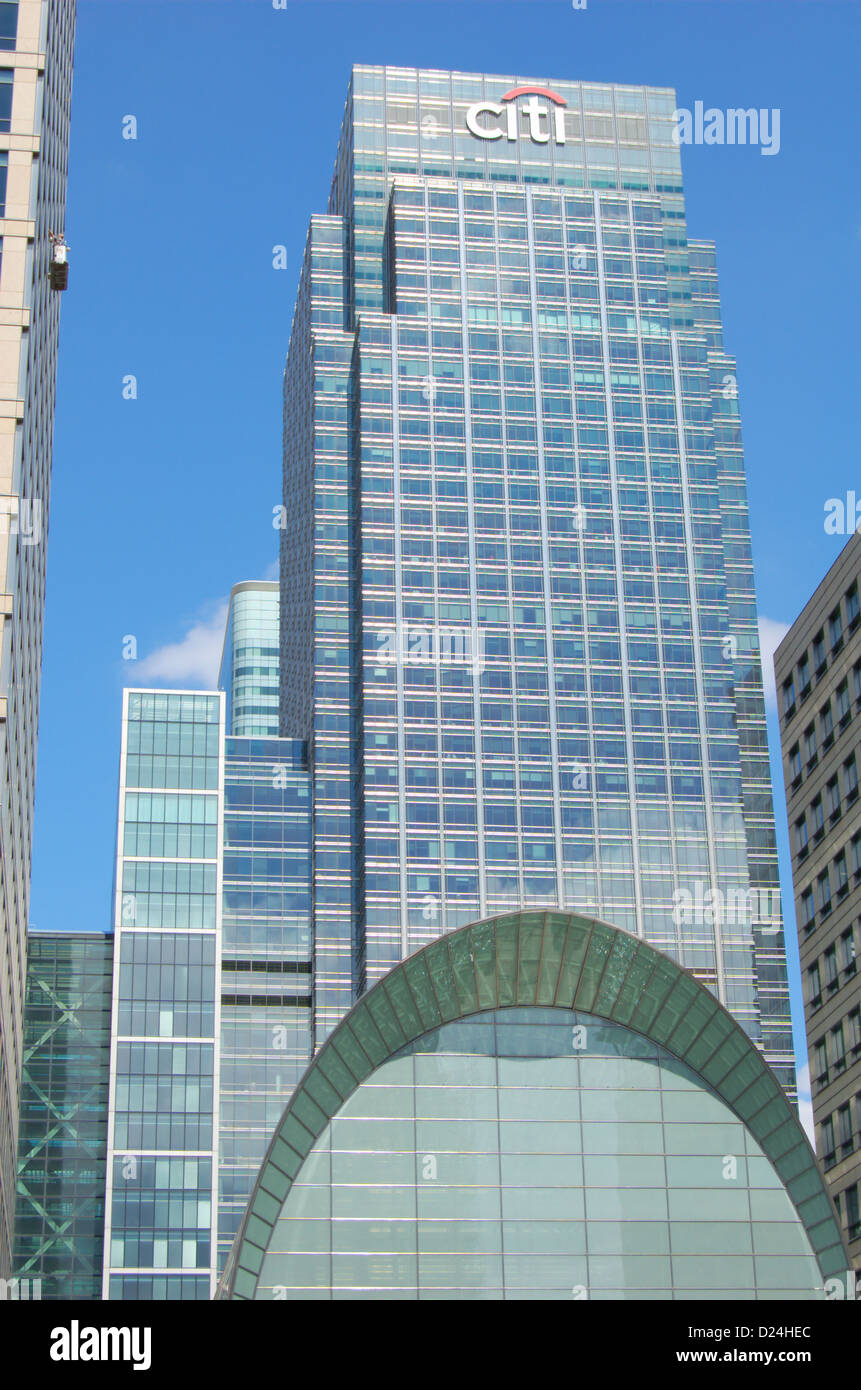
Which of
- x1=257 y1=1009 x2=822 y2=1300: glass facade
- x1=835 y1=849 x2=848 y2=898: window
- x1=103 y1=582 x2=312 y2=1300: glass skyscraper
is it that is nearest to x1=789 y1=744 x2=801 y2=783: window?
x1=835 y1=849 x2=848 y2=898: window

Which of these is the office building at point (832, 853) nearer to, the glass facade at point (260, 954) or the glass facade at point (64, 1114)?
the glass facade at point (260, 954)

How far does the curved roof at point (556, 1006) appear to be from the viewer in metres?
52.1

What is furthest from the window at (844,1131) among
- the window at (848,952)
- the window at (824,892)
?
the window at (824,892)

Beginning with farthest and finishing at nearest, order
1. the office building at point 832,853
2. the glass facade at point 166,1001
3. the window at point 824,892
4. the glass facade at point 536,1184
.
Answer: the glass facade at point 166,1001 < the window at point 824,892 < the office building at point 832,853 < the glass facade at point 536,1184

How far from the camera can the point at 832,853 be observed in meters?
93.9

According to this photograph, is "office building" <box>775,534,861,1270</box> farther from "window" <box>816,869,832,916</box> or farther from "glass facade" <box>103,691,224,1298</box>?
"glass facade" <box>103,691,224,1298</box>

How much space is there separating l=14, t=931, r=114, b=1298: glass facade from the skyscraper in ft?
248

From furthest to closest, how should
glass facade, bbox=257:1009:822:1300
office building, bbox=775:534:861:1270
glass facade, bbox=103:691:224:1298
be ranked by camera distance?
1. glass facade, bbox=103:691:224:1298
2. office building, bbox=775:534:861:1270
3. glass facade, bbox=257:1009:822:1300

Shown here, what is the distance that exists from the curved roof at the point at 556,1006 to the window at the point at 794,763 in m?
48.5

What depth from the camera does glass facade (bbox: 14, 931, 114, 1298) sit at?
502 feet

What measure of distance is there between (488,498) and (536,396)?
45.1ft

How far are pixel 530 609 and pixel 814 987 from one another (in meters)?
84.9
